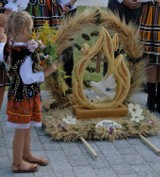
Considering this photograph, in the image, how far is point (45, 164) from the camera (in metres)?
3.46

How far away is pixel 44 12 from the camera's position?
4.34 meters

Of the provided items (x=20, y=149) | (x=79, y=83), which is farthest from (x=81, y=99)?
(x=20, y=149)

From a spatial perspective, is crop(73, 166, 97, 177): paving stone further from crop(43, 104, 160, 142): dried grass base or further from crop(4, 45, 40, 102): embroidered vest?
crop(4, 45, 40, 102): embroidered vest

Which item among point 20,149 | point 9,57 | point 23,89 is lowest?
point 20,149

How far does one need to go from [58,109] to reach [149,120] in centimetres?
90

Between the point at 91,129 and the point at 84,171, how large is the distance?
0.68 m

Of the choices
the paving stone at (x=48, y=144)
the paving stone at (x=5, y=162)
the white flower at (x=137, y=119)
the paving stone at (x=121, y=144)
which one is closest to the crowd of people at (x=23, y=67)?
the paving stone at (x=5, y=162)

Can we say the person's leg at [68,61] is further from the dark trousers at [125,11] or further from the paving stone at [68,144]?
the dark trousers at [125,11]

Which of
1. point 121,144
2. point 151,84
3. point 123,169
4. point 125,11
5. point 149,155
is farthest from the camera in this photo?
point 125,11

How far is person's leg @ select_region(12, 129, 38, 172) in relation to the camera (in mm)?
3252

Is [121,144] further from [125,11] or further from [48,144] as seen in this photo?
[125,11]

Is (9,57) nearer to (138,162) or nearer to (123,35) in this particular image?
(138,162)

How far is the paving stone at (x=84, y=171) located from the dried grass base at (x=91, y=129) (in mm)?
544

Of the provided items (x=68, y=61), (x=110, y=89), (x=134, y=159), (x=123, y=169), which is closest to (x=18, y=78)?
(x=123, y=169)
